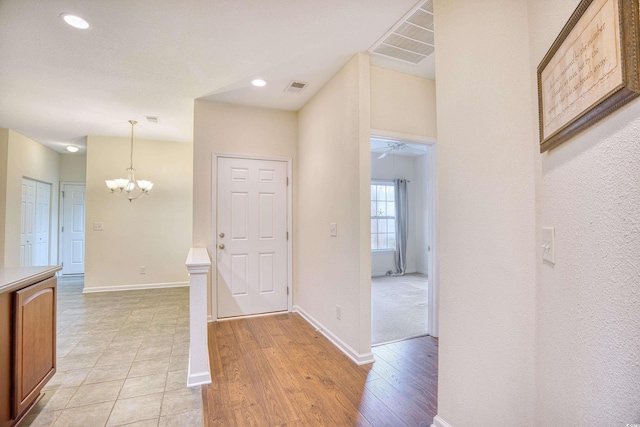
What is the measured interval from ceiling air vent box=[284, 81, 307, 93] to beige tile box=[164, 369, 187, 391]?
2.89 metres

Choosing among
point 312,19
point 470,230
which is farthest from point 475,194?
point 312,19

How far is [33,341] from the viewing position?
5.90 feet

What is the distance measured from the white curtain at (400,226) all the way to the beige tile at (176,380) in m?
4.95

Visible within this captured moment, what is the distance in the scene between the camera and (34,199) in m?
5.40

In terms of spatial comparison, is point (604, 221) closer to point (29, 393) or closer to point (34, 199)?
point (29, 393)

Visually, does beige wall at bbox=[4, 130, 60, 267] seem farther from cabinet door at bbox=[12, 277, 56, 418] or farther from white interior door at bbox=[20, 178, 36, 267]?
cabinet door at bbox=[12, 277, 56, 418]

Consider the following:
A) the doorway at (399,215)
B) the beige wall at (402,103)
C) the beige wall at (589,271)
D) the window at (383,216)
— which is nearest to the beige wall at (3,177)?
the beige wall at (402,103)

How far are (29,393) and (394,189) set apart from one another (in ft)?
20.6

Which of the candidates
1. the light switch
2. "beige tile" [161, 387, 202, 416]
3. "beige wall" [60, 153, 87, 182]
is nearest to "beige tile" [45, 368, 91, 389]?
"beige tile" [161, 387, 202, 416]

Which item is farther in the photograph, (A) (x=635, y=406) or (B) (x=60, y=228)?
(B) (x=60, y=228)

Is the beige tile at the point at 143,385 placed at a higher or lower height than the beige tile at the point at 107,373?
lower

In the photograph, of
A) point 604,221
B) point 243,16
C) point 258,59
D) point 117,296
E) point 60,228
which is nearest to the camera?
point 604,221

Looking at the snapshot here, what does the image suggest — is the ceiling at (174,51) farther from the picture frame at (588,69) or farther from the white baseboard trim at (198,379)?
the white baseboard trim at (198,379)

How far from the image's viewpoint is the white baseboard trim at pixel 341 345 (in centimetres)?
254
